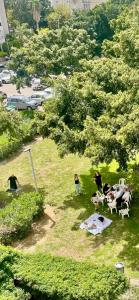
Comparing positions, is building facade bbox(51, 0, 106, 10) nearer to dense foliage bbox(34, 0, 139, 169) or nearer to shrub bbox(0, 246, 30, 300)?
dense foliage bbox(34, 0, 139, 169)

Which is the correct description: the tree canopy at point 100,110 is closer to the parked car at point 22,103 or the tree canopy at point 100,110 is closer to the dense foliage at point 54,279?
the dense foliage at point 54,279

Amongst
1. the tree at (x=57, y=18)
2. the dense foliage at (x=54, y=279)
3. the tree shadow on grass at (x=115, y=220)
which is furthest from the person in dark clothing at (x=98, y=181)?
the tree at (x=57, y=18)

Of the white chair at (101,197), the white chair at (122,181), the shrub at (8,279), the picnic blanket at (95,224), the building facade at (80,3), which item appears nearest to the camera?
the shrub at (8,279)

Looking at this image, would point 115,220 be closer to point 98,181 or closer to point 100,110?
point 98,181

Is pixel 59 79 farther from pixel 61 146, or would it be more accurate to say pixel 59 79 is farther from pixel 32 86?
pixel 32 86

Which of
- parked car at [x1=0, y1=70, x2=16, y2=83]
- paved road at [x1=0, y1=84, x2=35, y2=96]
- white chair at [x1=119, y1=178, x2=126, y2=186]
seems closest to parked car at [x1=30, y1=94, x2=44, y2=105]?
paved road at [x1=0, y1=84, x2=35, y2=96]

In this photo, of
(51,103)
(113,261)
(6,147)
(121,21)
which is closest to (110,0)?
(121,21)
